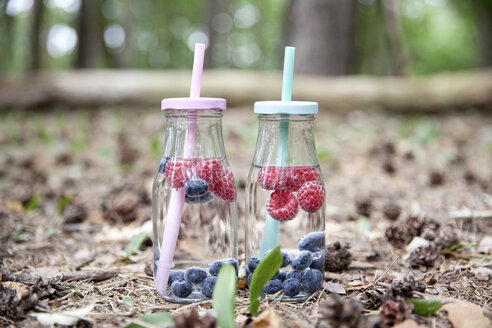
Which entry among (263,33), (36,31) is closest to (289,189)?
(36,31)

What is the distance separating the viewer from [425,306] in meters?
1.16

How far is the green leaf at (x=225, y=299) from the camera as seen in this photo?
1020 mm

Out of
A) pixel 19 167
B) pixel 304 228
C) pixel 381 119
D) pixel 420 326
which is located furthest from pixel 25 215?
pixel 381 119

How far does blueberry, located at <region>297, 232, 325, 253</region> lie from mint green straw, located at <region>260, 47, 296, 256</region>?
0.30ft

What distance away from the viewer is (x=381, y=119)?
5.20 metres

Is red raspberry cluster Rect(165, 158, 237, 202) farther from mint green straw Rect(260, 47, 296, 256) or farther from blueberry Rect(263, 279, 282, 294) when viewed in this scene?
blueberry Rect(263, 279, 282, 294)

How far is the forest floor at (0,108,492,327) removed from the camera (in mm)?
1256

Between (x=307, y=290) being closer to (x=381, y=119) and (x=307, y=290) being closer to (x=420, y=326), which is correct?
(x=420, y=326)

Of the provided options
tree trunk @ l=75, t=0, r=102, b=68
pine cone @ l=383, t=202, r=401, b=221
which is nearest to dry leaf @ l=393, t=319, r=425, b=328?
pine cone @ l=383, t=202, r=401, b=221

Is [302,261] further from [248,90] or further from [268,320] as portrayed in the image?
[248,90]

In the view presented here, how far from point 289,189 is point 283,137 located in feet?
0.54

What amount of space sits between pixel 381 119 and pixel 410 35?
15.2 m

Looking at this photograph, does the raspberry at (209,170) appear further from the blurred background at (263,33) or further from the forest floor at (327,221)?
the blurred background at (263,33)

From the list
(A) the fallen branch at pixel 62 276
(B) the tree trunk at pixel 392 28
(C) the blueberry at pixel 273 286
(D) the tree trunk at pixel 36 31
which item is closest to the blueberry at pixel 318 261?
(C) the blueberry at pixel 273 286
